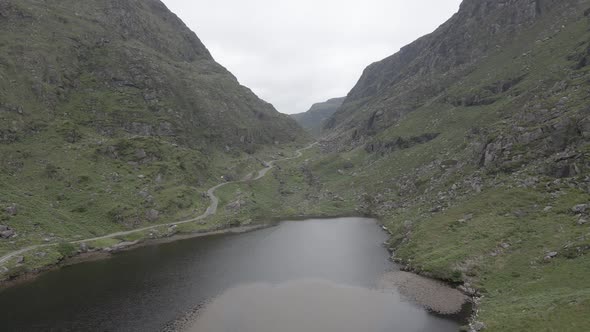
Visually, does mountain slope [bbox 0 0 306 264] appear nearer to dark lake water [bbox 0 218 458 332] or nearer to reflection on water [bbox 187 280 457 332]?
dark lake water [bbox 0 218 458 332]

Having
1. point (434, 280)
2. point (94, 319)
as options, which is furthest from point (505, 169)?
point (94, 319)

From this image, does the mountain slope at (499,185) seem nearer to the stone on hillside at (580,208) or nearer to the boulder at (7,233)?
the stone on hillside at (580,208)

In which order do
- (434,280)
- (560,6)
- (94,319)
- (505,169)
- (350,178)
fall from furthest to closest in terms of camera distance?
(560,6), (350,178), (505,169), (434,280), (94,319)

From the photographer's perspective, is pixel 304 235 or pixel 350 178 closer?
pixel 304 235

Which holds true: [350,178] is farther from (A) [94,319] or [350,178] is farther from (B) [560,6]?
(B) [560,6]

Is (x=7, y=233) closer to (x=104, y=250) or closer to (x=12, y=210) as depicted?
(x=12, y=210)

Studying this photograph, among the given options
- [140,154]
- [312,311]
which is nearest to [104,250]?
[140,154]

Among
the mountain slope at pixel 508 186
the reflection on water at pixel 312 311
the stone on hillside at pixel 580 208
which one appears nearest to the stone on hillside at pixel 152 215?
the reflection on water at pixel 312 311

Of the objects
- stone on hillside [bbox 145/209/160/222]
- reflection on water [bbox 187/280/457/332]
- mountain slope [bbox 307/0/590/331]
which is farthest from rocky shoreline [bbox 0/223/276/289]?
mountain slope [bbox 307/0/590/331]
